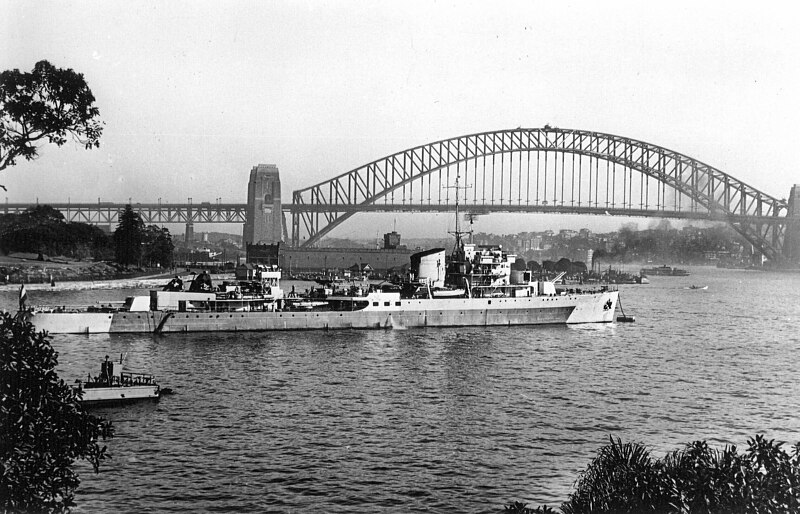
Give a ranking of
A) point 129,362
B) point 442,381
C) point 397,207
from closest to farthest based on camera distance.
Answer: point 442,381 < point 129,362 < point 397,207

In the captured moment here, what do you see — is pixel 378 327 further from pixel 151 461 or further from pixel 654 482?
pixel 654 482

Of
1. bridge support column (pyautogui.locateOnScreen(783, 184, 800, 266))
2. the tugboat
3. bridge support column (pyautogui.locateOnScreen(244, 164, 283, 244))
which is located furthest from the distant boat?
the tugboat

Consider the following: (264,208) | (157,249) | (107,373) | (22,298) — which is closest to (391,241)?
(264,208)

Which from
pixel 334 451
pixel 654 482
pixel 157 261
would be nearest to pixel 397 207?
pixel 157 261

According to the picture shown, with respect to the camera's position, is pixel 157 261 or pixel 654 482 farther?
pixel 157 261

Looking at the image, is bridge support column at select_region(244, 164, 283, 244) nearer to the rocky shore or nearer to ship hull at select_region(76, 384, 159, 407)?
the rocky shore

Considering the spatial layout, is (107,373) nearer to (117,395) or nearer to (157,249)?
(117,395)
